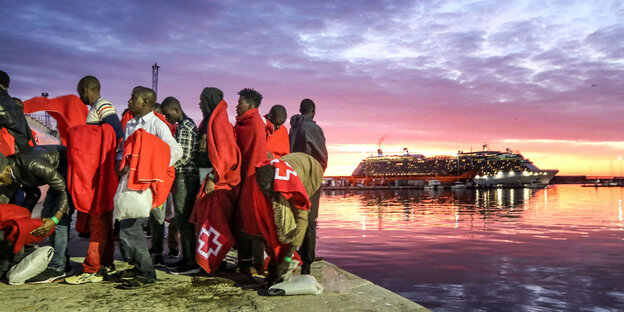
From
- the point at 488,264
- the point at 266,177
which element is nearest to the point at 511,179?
the point at 488,264

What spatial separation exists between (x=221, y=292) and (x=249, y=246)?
787 millimetres

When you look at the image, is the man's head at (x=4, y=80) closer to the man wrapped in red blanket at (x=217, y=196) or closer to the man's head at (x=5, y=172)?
the man's head at (x=5, y=172)

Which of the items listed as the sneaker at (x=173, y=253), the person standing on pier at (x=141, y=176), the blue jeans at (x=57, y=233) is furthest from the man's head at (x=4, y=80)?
the sneaker at (x=173, y=253)

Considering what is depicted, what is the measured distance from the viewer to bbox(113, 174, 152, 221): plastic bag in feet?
11.3

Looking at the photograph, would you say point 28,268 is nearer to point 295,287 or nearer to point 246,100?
point 295,287

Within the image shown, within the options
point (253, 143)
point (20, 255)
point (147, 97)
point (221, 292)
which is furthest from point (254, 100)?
point (20, 255)

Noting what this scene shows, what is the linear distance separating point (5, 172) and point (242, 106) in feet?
6.47

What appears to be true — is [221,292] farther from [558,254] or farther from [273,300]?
[558,254]

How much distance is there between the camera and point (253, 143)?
4230 millimetres

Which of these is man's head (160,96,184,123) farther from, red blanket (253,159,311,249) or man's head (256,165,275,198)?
man's head (256,165,275,198)

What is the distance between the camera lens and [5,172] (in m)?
3.68

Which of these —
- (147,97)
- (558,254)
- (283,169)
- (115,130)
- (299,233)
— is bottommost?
(558,254)

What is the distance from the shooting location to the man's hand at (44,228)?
369cm

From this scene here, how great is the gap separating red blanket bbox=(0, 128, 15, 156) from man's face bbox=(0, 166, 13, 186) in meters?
1.09
